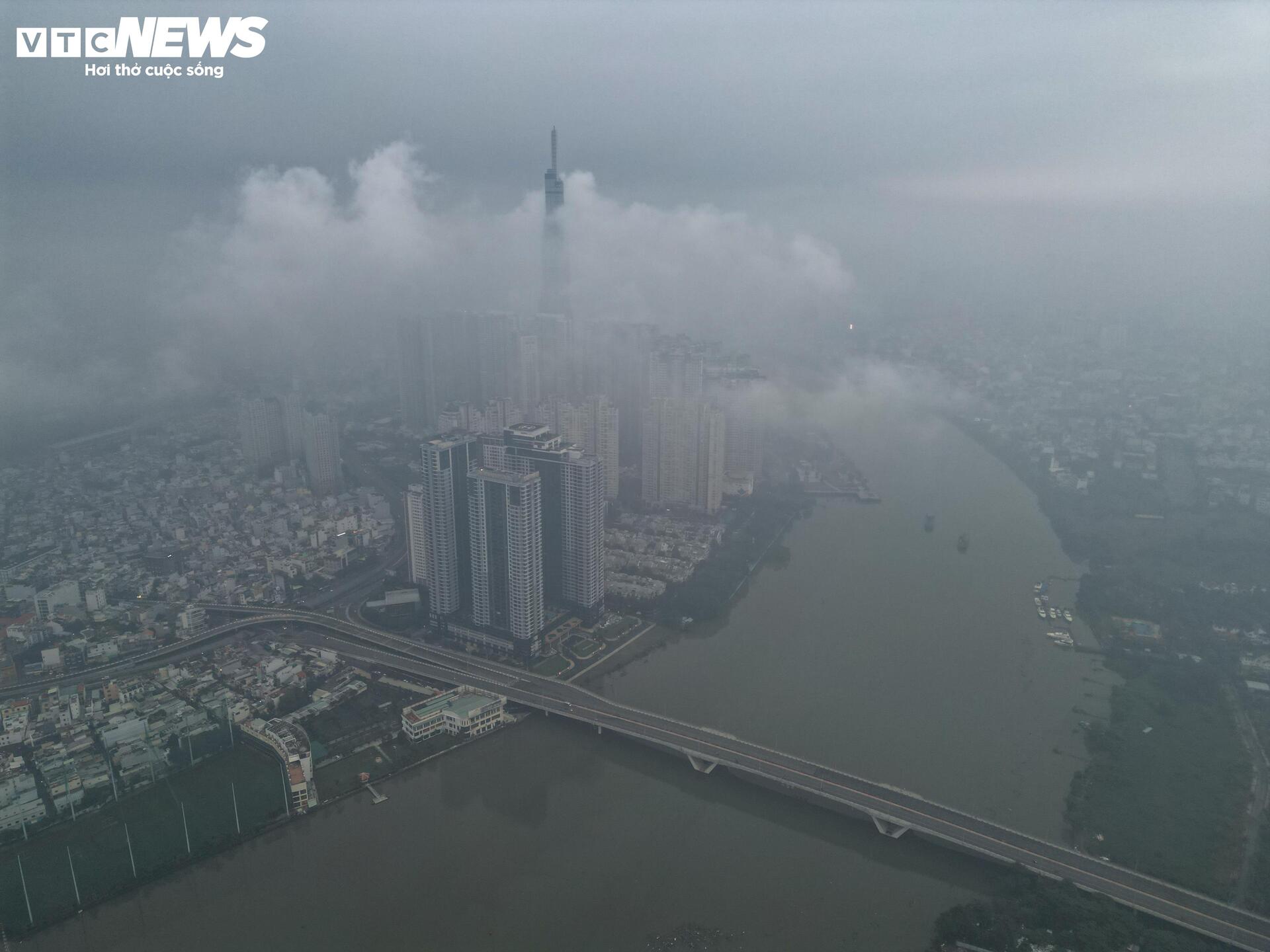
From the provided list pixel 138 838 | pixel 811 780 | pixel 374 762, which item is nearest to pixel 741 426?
pixel 811 780

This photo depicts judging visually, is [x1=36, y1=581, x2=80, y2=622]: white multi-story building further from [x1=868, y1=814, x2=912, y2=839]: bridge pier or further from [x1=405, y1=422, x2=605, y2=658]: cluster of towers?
[x1=868, y1=814, x2=912, y2=839]: bridge pier

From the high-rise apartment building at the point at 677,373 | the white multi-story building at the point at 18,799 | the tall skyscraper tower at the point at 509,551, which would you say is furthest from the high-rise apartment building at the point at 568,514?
the white multi-story building at the point at 18,799

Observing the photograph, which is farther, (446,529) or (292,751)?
(446,529)

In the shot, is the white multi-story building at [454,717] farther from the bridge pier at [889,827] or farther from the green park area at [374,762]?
the bridge pier at [889,827]

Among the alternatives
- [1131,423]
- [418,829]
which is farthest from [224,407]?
[1131,423]

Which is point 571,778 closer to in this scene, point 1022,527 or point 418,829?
point 418,829

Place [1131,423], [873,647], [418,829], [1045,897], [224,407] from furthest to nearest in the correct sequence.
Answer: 1. [1131,423]
2. [224,407]
3. [873,647]
4. [418,829]
5. [1045,897]

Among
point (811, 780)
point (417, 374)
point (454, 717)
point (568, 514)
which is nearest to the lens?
point (811, 780)

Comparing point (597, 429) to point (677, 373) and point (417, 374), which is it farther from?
point (417, 374)
